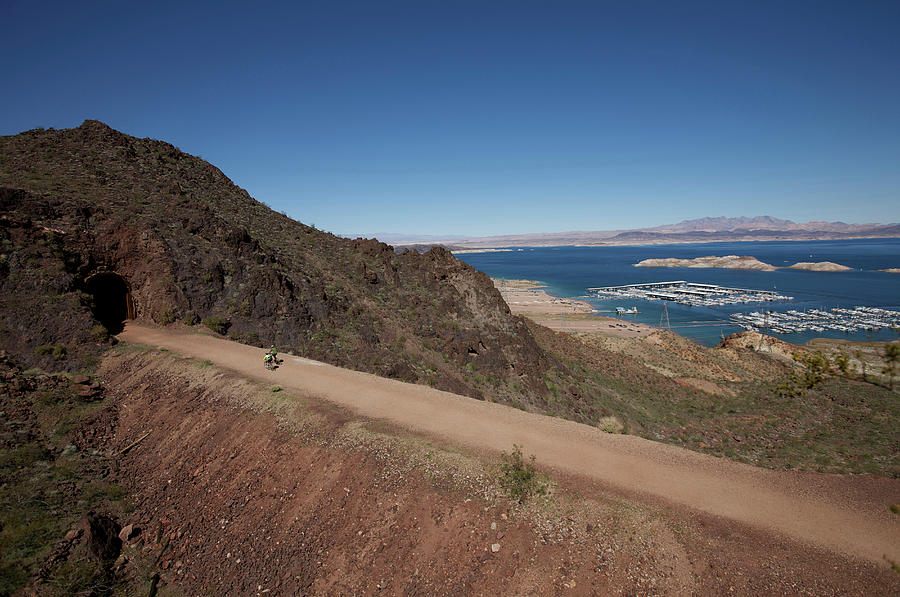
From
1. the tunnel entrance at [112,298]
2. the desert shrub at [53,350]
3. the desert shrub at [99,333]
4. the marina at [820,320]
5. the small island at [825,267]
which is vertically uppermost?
the tunnel entrance at [112,298]

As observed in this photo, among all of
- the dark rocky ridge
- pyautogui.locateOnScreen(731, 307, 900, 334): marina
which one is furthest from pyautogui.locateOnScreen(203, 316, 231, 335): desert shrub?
pyautogui.locateOnScreen(731, 307, 900, 334): marina

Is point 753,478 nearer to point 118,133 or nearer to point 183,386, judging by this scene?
point 183,386

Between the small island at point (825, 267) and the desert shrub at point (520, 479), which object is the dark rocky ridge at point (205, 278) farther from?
the small island at point (825, 267)

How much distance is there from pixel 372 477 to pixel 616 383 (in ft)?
86.9

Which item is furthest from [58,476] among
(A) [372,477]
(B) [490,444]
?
(B) [490,444]

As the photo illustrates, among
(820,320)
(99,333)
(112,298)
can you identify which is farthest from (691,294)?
(99,333)

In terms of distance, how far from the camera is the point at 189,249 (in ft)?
73.0

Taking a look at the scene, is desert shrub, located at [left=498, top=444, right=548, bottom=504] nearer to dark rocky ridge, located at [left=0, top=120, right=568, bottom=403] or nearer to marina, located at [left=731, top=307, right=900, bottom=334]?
dark rocky ridge, located at [left=0, top=120, right=568, bottom=403]

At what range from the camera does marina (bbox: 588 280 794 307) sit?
105 metres

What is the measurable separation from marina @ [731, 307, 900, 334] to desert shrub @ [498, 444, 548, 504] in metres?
84.9

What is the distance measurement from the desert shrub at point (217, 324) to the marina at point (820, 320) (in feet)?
288

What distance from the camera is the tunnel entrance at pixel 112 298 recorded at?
19200mm

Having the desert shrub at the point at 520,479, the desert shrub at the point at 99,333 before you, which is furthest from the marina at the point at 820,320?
the desert shrub at the point at 99,333

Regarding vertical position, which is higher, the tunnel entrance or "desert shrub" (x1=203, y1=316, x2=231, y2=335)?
the tunnel entrance
